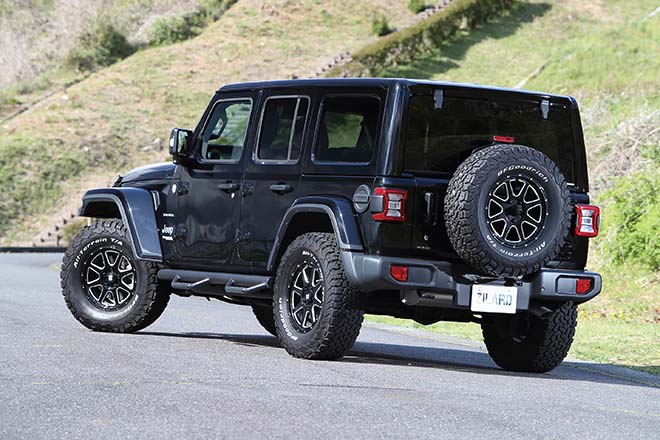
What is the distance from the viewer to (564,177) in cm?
1127

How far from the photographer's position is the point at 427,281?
10.3 metres

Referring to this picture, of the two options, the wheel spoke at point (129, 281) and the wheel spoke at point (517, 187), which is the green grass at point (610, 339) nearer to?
the wheel spoke at point (517, 187)

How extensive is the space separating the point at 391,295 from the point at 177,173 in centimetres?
270

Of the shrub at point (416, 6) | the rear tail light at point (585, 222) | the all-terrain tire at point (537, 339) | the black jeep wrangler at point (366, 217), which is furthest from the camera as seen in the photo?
the shrub at point (416, 6)

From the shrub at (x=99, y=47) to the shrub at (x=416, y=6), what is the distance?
1313cm

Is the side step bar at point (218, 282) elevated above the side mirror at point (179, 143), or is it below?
below

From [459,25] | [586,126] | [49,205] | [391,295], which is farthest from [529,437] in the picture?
[459,25]

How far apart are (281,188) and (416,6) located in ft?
169

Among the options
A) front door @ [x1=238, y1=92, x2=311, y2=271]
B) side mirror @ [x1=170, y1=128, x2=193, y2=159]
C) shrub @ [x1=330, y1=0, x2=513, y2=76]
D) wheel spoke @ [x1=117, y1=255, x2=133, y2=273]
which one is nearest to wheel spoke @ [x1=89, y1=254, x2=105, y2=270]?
wheel spoke @ [x1=117, y1=255, x2=133, y2=273]

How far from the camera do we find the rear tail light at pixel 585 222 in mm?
11180

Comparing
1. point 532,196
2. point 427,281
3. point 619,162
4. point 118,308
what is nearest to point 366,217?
point 427,281

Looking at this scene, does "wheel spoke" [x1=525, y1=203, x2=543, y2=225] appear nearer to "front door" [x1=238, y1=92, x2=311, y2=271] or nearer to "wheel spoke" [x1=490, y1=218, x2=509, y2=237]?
"wheel spoke" [x1=490, y1=218, x2=509, y2=237]

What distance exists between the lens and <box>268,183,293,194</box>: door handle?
11281 millimetres

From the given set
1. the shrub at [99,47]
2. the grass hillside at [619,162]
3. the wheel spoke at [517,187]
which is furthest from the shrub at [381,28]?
the wheel spoke at [517,187]
